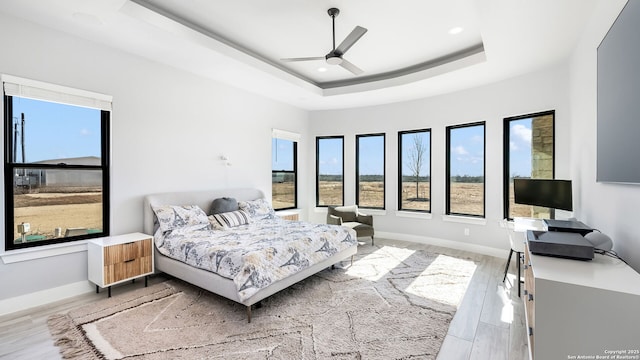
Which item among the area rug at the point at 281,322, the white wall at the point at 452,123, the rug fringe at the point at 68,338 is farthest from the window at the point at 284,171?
the rug fringe at the point at 68,338

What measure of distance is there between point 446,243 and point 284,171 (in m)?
3.52

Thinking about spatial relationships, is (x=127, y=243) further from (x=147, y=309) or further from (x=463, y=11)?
(x=463, y=11)

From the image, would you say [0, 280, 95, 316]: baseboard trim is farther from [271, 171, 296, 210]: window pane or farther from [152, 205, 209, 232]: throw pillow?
[271, 171, 296, 210]: window pane

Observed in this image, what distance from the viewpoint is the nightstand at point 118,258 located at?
123 inches

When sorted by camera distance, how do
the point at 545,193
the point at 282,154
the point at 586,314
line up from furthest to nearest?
the point at 282,154
the point at 545,193
the point at 586,314

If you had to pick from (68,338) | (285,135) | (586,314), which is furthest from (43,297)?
(586,314)

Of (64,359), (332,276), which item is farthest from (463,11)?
(64,359)

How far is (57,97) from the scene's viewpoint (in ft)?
10.3

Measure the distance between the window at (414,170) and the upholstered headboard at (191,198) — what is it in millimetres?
2887

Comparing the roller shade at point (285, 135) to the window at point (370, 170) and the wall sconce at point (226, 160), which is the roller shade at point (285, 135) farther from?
the window at point (370, 170)

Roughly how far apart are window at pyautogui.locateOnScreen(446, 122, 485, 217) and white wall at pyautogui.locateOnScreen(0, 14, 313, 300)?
3532 millimetres

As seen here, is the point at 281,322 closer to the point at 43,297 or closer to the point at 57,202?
the point at 43,297

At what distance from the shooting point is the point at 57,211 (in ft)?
10.6

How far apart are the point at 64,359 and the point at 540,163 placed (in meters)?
5.81
